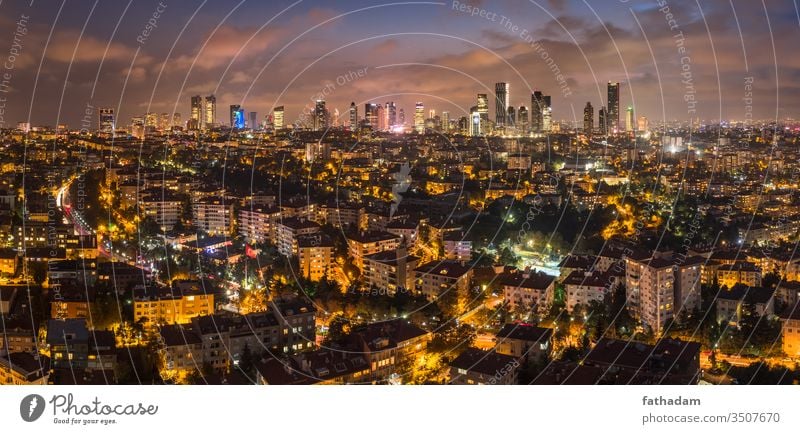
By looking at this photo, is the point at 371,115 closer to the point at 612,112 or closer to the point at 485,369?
the point at 612,112

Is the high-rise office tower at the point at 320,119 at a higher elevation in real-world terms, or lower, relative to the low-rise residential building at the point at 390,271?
higher

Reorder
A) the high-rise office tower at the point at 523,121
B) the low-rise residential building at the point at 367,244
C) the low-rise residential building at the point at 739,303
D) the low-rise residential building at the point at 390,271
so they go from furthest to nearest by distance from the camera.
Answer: the high-rise office tower at the point at 523,121 < the low-rise residential building at the point at 367,244 < the low-rise residential building at the point at 390,271 < the low-rise residential building at the point at 739,303

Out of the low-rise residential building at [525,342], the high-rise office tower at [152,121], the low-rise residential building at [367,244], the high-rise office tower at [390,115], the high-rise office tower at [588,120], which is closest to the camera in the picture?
the low-rise residential building at [525,342]

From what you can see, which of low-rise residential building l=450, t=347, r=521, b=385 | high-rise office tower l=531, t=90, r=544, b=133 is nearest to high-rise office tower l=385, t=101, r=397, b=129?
high-rise office tower l=531, t=90, r=544, b=133

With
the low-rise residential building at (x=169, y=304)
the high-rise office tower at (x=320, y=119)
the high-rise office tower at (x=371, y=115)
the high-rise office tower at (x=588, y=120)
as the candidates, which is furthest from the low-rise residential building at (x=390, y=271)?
the high-rise office tower at (x=588, y=120)

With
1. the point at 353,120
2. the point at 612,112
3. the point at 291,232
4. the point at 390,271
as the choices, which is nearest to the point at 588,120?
the point at 612,112

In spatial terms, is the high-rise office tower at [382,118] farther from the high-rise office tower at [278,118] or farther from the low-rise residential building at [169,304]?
the low-rise residential building at [169,304]

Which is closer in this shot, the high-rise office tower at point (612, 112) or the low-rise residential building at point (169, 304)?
the low-rise residential building at point (169, 304)

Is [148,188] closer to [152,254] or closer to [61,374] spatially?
[152,254]
